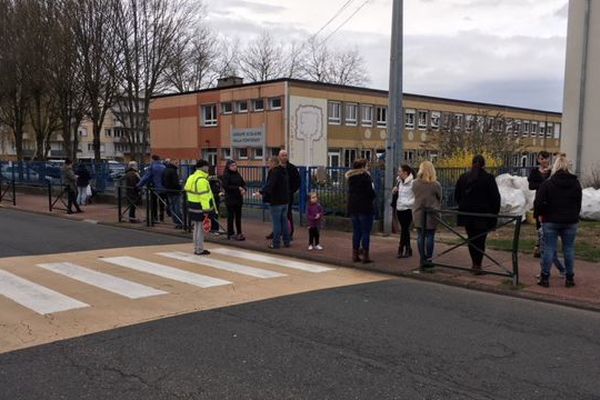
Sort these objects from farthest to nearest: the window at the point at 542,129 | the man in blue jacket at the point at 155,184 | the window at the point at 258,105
Result: the window at the point at 542,129 < the window at the point at 258,105 < the man in blue jacket at the point at 155,184

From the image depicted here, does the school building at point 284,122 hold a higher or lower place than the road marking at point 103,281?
higher

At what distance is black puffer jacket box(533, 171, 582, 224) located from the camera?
25.3ft

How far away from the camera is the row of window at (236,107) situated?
42438 mm

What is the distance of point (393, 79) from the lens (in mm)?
12594

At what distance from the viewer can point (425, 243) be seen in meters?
9.65

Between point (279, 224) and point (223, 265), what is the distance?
2135mm

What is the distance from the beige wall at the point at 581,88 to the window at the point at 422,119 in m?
33.3

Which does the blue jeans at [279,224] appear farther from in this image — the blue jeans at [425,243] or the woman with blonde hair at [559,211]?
the woman with blonde hair at [559,211]

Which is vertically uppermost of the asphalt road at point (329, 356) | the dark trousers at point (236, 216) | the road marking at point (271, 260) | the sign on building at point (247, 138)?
the sign on building at point (247, 138)

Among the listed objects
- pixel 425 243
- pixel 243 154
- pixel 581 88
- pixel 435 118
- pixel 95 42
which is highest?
pixel 95 42

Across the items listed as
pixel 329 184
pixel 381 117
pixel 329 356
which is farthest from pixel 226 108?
pixel 329 356

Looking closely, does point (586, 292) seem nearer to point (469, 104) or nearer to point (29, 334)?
point (29, 334)

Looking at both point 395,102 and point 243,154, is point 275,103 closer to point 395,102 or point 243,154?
point 243,154

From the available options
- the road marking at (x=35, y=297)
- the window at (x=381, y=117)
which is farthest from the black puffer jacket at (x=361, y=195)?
the window at (x=381, y=117)
